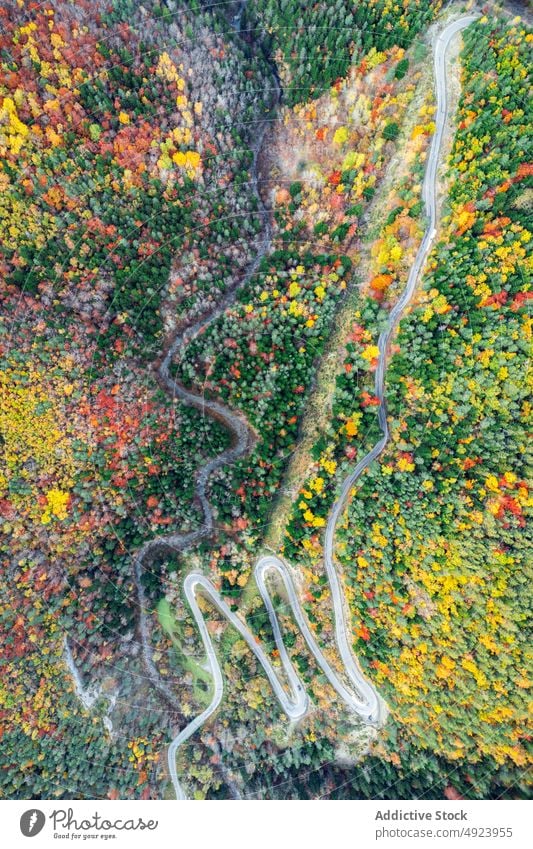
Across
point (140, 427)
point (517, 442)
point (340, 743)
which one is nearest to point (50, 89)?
point (140, 427)

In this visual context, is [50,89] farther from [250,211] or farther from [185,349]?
[185,349]
